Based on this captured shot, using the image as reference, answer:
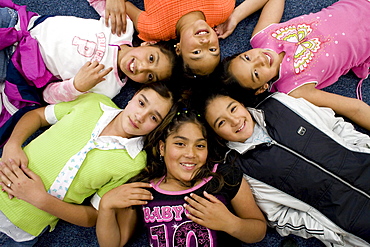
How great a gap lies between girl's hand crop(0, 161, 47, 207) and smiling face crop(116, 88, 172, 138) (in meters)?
0.36

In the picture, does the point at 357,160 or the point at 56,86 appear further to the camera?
the point at 56,86

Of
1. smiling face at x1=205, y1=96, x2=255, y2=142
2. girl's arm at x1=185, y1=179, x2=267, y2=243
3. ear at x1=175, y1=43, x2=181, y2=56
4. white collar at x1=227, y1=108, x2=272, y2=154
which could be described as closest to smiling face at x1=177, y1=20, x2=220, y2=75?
ear at x1=175, y1=43, x2=181, y2=56

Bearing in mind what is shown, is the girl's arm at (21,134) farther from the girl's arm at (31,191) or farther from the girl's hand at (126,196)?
the girl's hand at (126,196)

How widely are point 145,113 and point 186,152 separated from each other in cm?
20

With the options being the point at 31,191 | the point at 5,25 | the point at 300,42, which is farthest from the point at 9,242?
the point at 300,42

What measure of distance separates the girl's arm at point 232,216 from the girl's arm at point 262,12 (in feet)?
2.30

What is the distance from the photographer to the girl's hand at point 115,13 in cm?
124

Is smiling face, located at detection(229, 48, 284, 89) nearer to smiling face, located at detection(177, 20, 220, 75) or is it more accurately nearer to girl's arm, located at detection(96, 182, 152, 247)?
smiling face, located at detection(177, 20, 220, 75)

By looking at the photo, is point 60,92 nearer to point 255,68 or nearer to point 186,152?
point 186,152

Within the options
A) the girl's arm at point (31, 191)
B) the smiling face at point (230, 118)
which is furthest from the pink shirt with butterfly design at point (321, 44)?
the girl's arm at point (31, 191)

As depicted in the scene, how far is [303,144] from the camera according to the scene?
1.09m

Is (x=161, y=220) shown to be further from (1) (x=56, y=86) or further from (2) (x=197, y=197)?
(1) (x=56, y=86)

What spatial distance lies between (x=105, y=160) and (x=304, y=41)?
0.91 m

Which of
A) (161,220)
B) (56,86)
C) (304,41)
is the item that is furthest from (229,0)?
(161,220)
